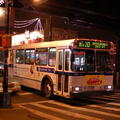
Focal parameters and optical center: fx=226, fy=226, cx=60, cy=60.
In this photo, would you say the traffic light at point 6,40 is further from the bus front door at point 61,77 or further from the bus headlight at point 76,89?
the bus headlight at point 76,89

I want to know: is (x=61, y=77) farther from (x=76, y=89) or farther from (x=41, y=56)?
(x=41, y=56)

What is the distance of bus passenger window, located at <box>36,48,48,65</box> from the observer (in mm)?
12328

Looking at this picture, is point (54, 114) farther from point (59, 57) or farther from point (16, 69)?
point (16, 69)

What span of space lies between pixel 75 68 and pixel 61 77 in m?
1.01

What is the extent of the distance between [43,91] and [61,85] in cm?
197

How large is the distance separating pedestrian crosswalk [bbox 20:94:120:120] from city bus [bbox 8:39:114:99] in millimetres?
558

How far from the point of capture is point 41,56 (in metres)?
12.7

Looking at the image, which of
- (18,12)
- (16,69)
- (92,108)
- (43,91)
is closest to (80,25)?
(18,12)

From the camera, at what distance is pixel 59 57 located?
439 inches

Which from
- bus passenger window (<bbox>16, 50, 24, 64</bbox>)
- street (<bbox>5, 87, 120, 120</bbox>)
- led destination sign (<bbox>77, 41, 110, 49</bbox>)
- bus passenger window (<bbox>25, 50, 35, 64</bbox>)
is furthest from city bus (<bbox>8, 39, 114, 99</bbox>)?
bus passenger window (<bbox>16, 50, 24, 64</bbox>)

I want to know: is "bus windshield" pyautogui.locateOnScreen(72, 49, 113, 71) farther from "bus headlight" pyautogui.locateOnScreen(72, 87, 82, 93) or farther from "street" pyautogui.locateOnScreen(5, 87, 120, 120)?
"street" pyautogui.locateOnScreen(5, 87, 120, 120)

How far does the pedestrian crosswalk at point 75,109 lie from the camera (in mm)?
8386

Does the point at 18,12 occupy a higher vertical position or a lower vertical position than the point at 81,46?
higher

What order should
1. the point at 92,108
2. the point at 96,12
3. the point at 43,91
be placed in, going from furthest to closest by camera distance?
the point at 96,12 → the point at 43,91 → the point at 92,108
